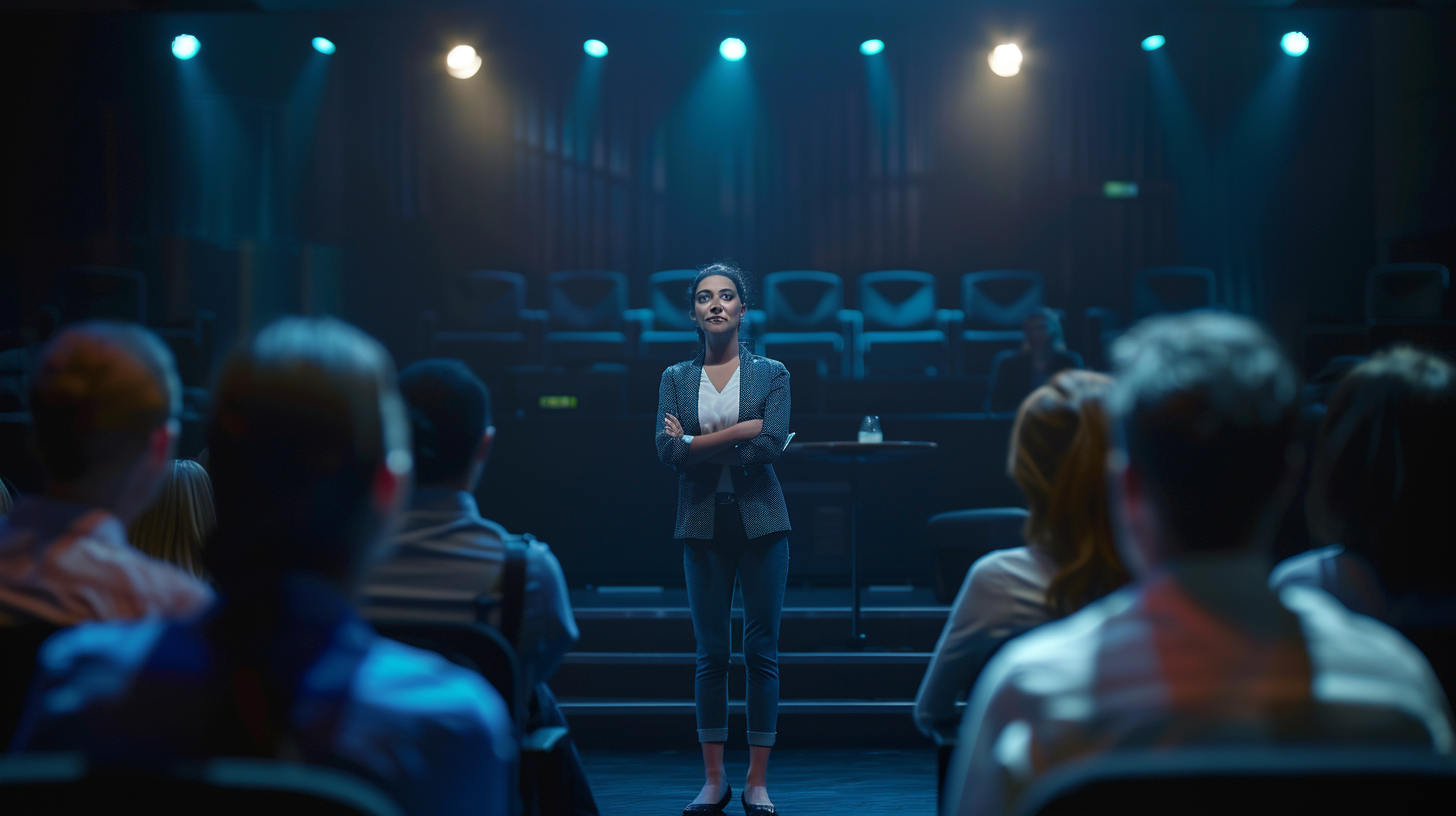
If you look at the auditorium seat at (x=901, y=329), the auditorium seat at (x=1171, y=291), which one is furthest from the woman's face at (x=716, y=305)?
the auditorium seat at (x=1171, y=291)

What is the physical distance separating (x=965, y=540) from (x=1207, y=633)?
2989 mm

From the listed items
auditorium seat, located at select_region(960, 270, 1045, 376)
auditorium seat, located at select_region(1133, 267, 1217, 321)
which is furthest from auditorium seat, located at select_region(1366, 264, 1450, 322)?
auditorium seat, located at select_region(960, 270, 1045, 376)

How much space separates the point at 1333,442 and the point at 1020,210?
7686mm

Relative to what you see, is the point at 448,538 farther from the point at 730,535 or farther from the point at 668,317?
the point at 668,317

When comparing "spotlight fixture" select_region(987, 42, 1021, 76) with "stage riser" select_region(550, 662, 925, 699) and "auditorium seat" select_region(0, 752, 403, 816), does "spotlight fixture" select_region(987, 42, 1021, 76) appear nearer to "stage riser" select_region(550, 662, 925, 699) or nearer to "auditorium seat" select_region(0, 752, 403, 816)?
"stage riser" select_region(550, 662, 925, 699)

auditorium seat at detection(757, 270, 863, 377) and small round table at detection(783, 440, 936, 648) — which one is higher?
auditorium seat at detection(757, 270, 863, 377)

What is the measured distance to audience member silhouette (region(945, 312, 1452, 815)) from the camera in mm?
748

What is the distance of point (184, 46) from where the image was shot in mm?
7902

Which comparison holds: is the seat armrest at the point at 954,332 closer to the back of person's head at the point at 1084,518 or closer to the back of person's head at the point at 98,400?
the back of person's head at the point at 1084,518

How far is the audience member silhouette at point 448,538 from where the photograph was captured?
1.45 m

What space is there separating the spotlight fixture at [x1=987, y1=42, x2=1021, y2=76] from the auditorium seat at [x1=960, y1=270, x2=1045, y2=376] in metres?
2.10

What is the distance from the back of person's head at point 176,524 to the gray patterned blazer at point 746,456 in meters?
1.08

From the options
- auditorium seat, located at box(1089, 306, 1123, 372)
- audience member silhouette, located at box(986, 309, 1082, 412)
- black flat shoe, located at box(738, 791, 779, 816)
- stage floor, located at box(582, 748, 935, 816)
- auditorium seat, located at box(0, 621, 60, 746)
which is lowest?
stage floor, located at box(582, 748, 935, 816)

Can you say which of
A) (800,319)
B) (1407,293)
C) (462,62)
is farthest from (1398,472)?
(462,62)
